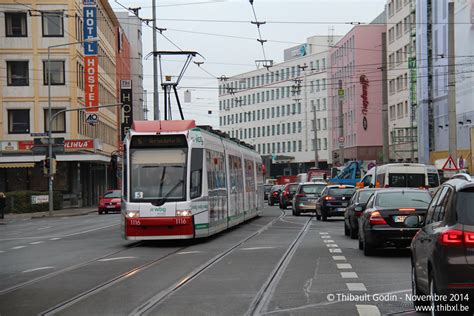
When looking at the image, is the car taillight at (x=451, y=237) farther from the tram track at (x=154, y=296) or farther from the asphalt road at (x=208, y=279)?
the tram track at (x=154, y=296)

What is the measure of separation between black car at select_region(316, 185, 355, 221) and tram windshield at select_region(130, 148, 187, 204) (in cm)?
1445

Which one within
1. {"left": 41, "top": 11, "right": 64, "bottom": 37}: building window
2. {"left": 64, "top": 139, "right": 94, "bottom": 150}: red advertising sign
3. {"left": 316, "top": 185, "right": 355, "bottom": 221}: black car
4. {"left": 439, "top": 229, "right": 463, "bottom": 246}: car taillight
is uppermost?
{"left": 41, "top": 11, "right": 64, "bottom": 37}: building window

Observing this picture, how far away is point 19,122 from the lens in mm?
67250

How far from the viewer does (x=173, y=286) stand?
1402 cm

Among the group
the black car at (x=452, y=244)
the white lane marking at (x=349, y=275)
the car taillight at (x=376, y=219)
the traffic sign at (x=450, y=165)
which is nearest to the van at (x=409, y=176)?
the traffic sign at (x=450, y=165)

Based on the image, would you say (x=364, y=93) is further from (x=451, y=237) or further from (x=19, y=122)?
(x=451, y=237)

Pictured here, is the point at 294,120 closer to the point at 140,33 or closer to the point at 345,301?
the point at 140,33

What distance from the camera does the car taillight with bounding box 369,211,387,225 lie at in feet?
61.4

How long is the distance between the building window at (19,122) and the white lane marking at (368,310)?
58.5 meters

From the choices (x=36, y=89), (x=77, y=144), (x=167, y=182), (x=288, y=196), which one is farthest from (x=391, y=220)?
(x=36, y=89)

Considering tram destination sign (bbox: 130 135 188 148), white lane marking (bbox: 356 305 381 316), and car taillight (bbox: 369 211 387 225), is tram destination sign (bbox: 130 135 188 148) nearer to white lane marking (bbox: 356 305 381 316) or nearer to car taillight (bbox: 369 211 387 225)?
car taillight (bbox: 369 211 387 225)

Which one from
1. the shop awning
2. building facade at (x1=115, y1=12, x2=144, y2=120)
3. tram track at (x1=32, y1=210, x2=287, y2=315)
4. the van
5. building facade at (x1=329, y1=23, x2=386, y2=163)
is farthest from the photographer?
building facade at (x1=115, y1=12, x2=144, y2=120)

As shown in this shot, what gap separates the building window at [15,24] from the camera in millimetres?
66250

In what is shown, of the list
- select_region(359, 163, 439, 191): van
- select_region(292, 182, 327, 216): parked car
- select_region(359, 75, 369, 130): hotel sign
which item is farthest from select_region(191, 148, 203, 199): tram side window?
select_region(359, 75, 369, 130): hotel sign
